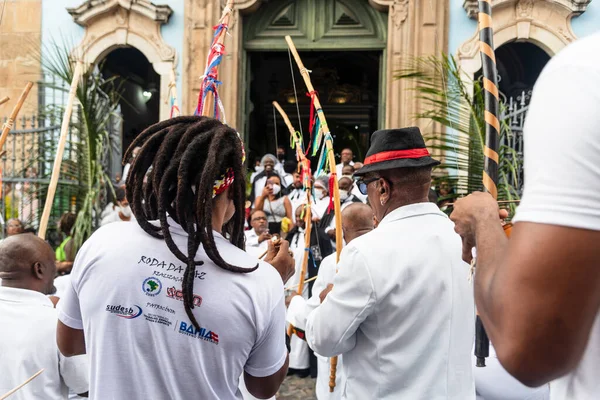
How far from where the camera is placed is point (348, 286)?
91.0 inches

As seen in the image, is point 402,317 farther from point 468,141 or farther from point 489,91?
point 468,141

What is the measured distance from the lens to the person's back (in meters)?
2.32

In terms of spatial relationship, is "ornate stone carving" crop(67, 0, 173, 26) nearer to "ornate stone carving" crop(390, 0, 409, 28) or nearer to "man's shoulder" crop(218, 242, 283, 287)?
"ornate stone carving" crop(390, 0, 409, 28)

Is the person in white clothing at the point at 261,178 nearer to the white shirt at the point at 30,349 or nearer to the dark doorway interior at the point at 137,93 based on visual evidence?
the dark doorway interior at the point at 137,93

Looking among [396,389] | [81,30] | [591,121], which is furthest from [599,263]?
[81,30]

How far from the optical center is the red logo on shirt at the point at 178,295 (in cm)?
173

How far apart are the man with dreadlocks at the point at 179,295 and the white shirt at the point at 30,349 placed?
2.54 feet

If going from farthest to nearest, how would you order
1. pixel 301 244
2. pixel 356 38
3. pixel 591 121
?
1. pixel 356 38
2. pixel 301 244
3. pixel 591 121

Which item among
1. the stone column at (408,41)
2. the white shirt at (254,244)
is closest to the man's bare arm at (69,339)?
the white shirt at (254,244)

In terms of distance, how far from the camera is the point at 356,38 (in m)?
10.6

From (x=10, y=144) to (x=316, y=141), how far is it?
7.41 m

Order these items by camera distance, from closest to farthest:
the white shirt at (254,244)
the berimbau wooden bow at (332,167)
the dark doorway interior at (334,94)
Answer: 1. the berimbau wooden bow at (332,167)
2. the white shirt at (254,244)
3. the dark doorway interior at (334,94)

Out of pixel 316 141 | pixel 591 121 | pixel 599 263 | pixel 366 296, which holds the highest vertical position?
pixel 316 141

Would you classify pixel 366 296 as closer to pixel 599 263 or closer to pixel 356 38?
pixel 599 263
